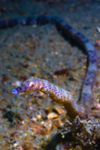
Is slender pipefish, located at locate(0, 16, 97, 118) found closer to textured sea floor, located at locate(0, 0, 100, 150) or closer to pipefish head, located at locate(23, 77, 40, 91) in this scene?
pipefish head, located at locate(23, 77, 40, 91)

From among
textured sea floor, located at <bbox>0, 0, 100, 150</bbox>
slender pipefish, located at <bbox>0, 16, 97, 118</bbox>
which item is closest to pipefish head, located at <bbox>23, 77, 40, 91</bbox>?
slender pipefish, located at <bbox>0, 16, 97, 118</bbox>

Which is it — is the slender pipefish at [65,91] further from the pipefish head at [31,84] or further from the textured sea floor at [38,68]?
the textured sea floor at [38,68]

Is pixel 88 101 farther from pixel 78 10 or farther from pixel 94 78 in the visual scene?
pixel 78 10

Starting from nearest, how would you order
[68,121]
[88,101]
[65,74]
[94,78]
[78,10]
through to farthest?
[68,121]
[88,101]
[94,78]
[65,74]
[78,10]

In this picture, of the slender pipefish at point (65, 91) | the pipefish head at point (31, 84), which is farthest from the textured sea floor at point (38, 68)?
the pipefish head at point (31, 84)

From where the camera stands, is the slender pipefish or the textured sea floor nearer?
the slender pipefish

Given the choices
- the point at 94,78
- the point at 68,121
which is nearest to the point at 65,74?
the point at 94,78
